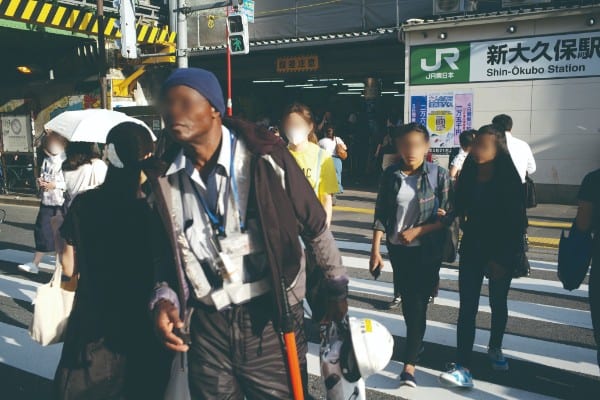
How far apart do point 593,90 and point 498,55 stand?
6.91ft

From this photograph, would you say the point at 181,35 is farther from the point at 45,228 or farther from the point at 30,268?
the point at 30,268

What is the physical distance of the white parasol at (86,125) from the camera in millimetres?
4441

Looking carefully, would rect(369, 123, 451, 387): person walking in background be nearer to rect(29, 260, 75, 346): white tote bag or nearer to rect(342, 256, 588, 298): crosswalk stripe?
rect(29, 260, 75, 346): white tote bag

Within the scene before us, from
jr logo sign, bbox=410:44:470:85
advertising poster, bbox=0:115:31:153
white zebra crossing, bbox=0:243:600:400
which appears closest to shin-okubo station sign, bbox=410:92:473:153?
jr logo sign, bbox=410:44:470:85

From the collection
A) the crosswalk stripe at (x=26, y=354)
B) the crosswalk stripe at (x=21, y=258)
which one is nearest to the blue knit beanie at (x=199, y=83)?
the crosswalk stripe at (x=26, y=354)

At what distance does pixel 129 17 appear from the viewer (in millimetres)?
11055

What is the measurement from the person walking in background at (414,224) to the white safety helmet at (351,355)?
55.5 inches

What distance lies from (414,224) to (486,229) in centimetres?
50

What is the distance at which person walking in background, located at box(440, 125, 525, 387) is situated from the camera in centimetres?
389

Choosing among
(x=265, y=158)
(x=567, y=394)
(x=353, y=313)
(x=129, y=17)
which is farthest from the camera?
(x=129, y=17)

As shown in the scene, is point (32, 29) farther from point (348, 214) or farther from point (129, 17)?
point (348, 214)

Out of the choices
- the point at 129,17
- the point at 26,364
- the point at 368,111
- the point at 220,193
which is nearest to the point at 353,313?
the point at 26,364

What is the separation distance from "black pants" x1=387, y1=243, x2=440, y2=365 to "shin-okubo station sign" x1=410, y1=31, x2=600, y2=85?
9.91 m

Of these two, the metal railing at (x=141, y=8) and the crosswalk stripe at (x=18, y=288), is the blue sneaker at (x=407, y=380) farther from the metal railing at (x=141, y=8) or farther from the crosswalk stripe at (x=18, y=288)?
the metal railing at (x=141, y=8)
